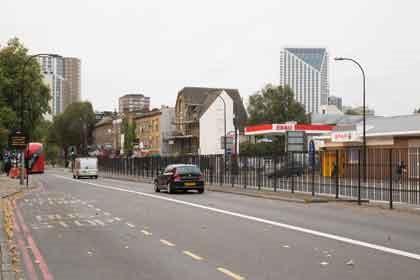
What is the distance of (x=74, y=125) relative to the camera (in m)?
150

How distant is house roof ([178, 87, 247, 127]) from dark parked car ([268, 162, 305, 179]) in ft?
225

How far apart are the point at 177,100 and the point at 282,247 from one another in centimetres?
9508

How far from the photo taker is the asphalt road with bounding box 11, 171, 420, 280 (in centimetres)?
957

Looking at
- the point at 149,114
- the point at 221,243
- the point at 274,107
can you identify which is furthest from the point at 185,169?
the point at 149,114

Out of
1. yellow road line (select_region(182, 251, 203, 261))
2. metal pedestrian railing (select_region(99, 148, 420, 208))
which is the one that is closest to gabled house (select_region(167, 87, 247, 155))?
metal pedestrian railing (select_region(99, 148, 420, 208))

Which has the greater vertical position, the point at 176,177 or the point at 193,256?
the point at 176,177

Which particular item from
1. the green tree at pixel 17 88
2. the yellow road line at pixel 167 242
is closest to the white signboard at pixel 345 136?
A: the green tree at pixel 17 88

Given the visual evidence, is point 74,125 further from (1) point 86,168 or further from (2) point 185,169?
(2) point 185,169

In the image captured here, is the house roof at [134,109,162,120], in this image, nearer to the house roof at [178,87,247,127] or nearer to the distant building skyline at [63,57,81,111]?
the house roof at [178,87,247,127]

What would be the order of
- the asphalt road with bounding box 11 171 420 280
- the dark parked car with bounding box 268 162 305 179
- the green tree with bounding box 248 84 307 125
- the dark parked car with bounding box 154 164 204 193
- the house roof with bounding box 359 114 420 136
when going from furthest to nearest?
the green tree with bounding box 248 84 307 125 → the house roof with bounding box 359 114 420 136 → the dark parked car with bounding box 154 164 204 193 → the dark parked car with bounding box 268 162 305 179 → the asphalt road with bounding box 11 171 420 280

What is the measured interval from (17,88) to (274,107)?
6307cm

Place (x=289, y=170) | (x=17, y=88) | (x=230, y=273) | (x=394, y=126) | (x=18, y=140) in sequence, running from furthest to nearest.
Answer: (x=17, y=88)
(x=394, y=126)
(x=18, y=140)
(x=289, y=170)
(x=230, y=273)

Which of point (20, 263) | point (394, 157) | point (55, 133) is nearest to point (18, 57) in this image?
point (394, 157)

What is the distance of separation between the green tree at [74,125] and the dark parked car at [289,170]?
121 m
